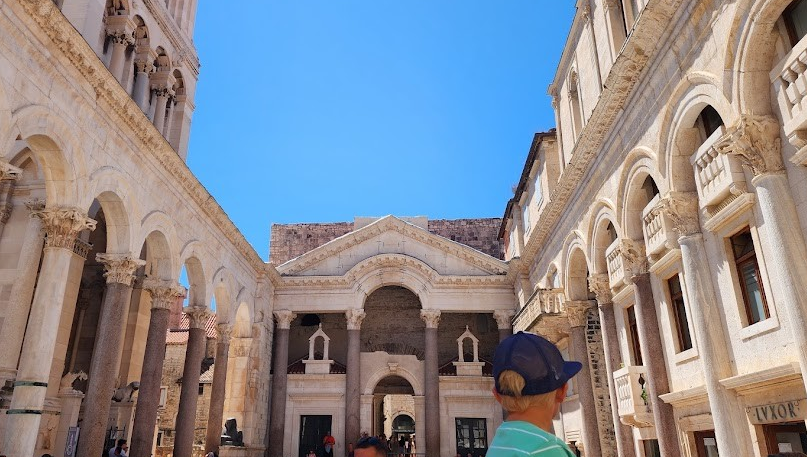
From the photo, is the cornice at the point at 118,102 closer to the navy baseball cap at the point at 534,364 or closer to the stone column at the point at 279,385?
the stone column at the point at 279,385

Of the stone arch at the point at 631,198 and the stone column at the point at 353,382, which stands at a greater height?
the stone arch at the point at 631,198

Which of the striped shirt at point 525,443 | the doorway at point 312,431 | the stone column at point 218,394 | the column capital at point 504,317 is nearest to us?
the striped shirt at point 525,443

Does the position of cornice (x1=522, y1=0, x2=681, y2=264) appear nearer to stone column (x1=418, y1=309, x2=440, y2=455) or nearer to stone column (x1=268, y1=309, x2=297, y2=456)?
stone column (x1=418, y1=309, x2=440, y2=455)

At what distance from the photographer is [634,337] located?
45.1 feet

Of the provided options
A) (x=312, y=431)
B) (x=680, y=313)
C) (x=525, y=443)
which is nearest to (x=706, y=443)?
(x=680, y=313)

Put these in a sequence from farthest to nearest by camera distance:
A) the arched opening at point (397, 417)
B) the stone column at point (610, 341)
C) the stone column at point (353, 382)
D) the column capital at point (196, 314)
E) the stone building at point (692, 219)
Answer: the arched opening at point (397, 417)
the stone column at point (353, 382)
the column capital at point (196, 314)
the stone column at point (610, 341)
the stone building at point (692, 219)

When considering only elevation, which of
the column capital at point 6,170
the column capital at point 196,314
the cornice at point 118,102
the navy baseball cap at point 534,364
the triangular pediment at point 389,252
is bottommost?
the navy baseball cap at point 534,364

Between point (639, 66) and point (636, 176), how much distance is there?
213 centimetres

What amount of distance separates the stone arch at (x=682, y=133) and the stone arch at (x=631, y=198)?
1.07 metres

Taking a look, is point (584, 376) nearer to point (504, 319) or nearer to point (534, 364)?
point (504, 319)

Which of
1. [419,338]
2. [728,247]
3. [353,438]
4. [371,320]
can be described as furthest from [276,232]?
[728,247]

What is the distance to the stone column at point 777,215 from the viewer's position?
719 cm

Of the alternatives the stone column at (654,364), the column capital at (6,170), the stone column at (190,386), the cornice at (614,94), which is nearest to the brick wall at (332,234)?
the stone column at (190,386)

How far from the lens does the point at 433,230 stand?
34.5 m
